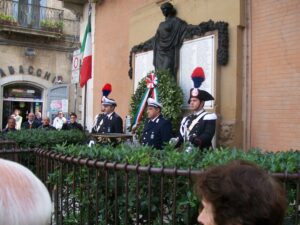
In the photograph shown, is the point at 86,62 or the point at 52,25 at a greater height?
the point at 52,25

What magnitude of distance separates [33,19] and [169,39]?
14.5m

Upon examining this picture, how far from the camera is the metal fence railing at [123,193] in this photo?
108 inches

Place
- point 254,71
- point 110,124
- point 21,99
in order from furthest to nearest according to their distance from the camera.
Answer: point 21,99
point 110,124
point 254,71

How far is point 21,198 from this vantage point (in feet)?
4.31

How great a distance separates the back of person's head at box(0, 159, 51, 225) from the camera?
1.26 metres

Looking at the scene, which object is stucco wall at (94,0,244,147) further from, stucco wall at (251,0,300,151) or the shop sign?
the shop sign

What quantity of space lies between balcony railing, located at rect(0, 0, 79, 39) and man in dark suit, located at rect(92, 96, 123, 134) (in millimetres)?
12977

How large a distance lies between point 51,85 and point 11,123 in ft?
36.5

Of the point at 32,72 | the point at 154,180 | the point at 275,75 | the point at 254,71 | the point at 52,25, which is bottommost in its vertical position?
the point at 154,180

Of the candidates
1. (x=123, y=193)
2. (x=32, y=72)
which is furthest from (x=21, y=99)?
(x=123, y=193)

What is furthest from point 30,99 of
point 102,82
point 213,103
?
point 213,103

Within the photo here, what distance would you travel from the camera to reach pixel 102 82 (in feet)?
37.3

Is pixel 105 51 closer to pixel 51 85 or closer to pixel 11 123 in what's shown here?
pixel 11 123

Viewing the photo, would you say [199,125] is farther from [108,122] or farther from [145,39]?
[145,39]
